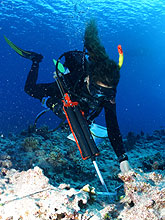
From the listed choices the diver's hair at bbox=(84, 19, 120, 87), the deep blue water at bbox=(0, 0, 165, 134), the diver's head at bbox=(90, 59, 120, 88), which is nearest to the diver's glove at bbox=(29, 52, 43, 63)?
→ the diver's hair at bbox=(84, 19, 120, 87)

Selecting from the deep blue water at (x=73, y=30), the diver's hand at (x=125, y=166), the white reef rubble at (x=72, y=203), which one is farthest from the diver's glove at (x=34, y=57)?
the deep blue water at (x=73, y=30)

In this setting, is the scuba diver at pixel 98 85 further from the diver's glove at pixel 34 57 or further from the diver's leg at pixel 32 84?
the diver's glove at pixel 34 57

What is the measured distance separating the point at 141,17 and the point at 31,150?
31.6 meters

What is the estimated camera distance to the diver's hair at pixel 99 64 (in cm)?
330

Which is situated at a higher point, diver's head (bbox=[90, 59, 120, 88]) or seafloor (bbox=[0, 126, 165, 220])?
diver's head (bbox=[90, 59, 120, 88])

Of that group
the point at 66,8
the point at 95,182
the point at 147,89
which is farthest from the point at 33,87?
the point at 147,89

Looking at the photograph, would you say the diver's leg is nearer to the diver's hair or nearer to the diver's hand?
the diver's hair

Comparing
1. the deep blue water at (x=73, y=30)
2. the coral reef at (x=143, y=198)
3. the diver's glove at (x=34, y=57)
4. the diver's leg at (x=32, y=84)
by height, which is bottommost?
the coral reef at (x=143, y=198)

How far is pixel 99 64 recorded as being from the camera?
135 inches

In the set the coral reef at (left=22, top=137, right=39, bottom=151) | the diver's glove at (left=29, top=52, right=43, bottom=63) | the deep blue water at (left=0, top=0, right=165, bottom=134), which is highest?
the deep blue water at (left=0, top=0, right=165, bottom=134)

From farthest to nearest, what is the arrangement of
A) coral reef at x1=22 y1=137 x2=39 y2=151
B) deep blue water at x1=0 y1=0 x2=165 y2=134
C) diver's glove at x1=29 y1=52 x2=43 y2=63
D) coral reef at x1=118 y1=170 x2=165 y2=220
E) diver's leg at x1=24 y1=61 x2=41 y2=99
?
deep blue water at x1=0 y1=0 x2=165 y2=134
diver's glove at x1=29 y1=52 x2=43 y2=63
coral reef at x1=22 y1=137 x2=39 y2=151
diver's leg at x1=24 y1=61 x2=41 y2=99
coral reef at x1=118 y1=170 x2=165 y2=220

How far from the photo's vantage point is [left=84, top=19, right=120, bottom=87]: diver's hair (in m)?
3.30

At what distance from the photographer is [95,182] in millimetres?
4652

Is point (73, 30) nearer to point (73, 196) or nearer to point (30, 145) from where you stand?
point (30, 145)
